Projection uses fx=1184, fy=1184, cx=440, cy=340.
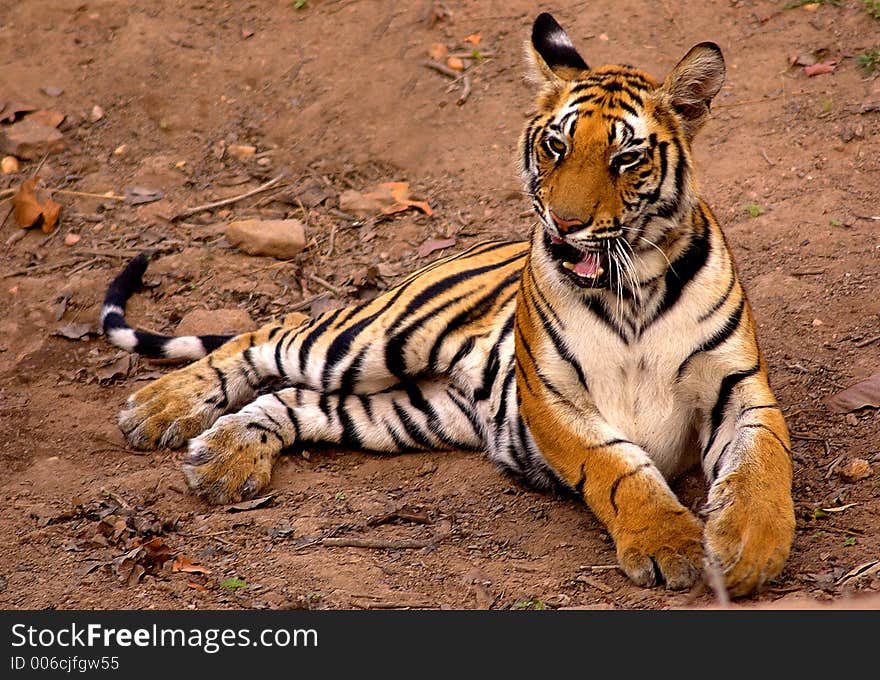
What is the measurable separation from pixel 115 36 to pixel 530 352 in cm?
490

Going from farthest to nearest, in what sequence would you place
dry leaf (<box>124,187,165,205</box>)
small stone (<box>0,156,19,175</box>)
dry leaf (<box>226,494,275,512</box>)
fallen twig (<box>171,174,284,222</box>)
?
small stone (<box>0,156,19,175</box>) → dry leaf (<box>124,187,165,205</box>) → fallen twig (<box>171,174,284,222</box>) → dry leaf (<box>226,494,275,512</box>)

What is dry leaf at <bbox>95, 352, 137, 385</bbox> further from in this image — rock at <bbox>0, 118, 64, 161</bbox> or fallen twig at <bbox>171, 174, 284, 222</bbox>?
rock at <bbox>0, 118, 64, 161</bbox>

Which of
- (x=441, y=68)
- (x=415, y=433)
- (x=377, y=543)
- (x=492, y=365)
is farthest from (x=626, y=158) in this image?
(x=441, y=68)

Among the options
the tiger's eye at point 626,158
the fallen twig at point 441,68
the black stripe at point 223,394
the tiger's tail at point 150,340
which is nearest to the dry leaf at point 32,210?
the tiger's tail at point 150,340

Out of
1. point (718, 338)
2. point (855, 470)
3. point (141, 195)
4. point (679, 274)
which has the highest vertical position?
point (679, 274)

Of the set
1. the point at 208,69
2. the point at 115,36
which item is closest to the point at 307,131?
the point at 208,69

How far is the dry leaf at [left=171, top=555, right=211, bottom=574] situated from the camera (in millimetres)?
3963

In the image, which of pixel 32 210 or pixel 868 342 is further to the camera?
pixel 32 210

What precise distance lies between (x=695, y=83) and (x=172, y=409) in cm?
266

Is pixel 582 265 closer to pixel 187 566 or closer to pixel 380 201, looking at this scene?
pixel 187 566

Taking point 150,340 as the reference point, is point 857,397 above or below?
above

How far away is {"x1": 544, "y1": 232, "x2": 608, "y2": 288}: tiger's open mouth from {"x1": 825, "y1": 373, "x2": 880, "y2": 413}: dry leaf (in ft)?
3.92

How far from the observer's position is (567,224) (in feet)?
11.9

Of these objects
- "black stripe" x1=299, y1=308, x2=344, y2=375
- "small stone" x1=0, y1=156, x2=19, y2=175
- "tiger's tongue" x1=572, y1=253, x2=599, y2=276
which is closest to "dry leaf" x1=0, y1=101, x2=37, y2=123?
"small stone" x1=0, y1=156, x2=19, y2=175
